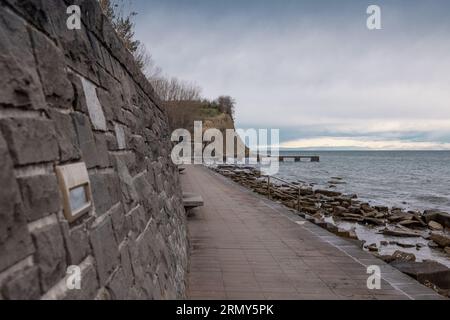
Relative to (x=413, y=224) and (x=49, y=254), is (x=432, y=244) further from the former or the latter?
(x=49, y=254)

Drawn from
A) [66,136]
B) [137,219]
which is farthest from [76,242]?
[137,219]

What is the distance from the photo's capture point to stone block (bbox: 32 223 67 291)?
1.36 metres

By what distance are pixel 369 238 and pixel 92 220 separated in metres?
12.1

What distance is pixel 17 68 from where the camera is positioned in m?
1.40

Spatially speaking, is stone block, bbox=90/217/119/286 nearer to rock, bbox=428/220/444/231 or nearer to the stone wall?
the stone wall

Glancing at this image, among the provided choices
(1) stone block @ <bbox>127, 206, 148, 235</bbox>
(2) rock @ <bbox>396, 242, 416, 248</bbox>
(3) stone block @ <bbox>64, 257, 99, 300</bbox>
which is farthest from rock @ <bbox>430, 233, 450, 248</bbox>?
(3) stone block @ <bbox>64, 257, 99, 300</bbox>

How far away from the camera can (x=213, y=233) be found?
309 inches

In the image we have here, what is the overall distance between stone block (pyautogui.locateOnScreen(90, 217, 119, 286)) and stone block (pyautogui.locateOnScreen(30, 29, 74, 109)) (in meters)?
0.59

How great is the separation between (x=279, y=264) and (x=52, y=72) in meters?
4.76

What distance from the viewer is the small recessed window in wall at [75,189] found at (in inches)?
63.6

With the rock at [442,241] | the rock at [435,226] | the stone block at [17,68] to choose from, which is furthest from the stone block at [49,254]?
the rock at [435,226]
